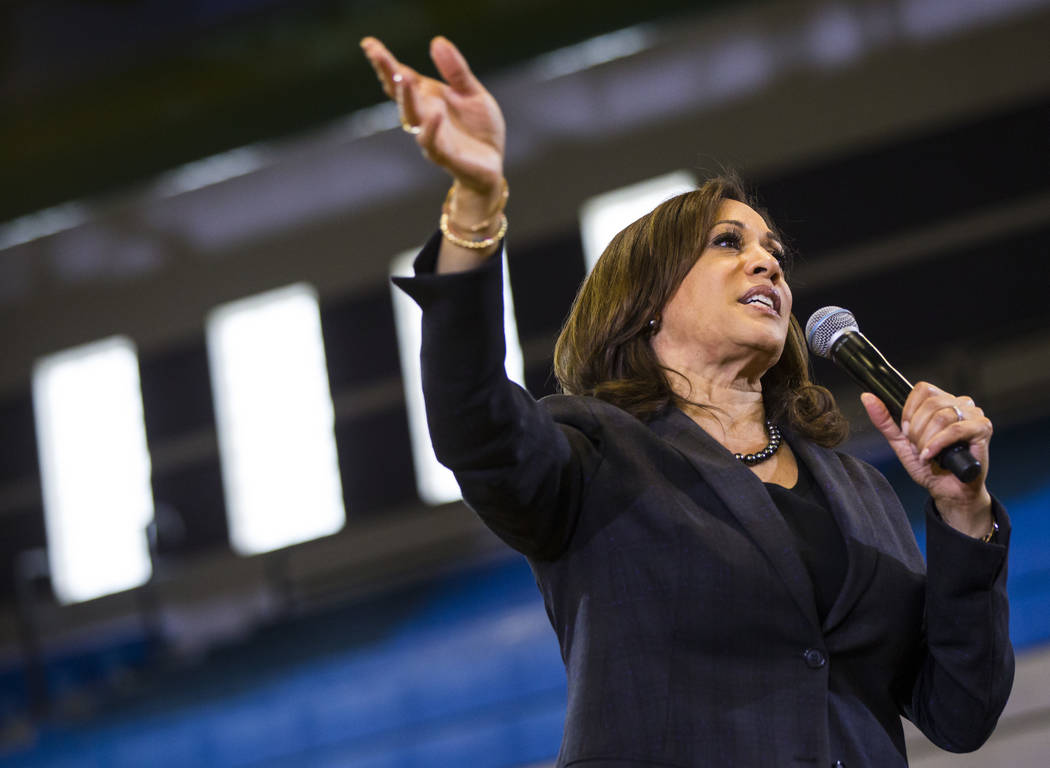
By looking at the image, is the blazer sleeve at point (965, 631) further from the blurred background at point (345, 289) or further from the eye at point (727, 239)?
the blurred background at point (345, 289)

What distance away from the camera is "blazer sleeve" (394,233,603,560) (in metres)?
1.16

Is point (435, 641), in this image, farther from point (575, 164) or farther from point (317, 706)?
point (575, 164)

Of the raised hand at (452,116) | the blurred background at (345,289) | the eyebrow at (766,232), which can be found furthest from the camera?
the blurred background at (345,289)

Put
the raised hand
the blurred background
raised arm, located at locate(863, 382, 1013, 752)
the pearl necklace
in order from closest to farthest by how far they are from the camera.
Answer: the raised hand → raised arm, located at locate(863, 382, 1013, 752) → the pearl necklace → the blurred background

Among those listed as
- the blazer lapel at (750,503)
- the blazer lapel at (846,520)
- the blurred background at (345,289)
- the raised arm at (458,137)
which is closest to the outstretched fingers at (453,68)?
the raised arm at (458,137)

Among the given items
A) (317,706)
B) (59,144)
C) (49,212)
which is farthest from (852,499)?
(49,212)

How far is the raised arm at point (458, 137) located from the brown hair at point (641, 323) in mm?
389

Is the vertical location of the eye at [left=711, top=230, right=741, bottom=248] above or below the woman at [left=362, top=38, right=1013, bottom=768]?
above

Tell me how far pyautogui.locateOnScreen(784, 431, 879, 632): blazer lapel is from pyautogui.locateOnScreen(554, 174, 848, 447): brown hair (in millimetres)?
52

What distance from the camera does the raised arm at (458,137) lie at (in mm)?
1132

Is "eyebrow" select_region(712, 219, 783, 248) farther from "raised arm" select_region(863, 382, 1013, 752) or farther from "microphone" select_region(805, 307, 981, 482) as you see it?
"raised arm" select_region(863, 382, 1013, 752)

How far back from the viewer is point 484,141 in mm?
1176

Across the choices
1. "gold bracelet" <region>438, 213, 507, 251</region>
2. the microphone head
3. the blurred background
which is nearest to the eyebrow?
the microphone head

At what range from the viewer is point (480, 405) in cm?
117
